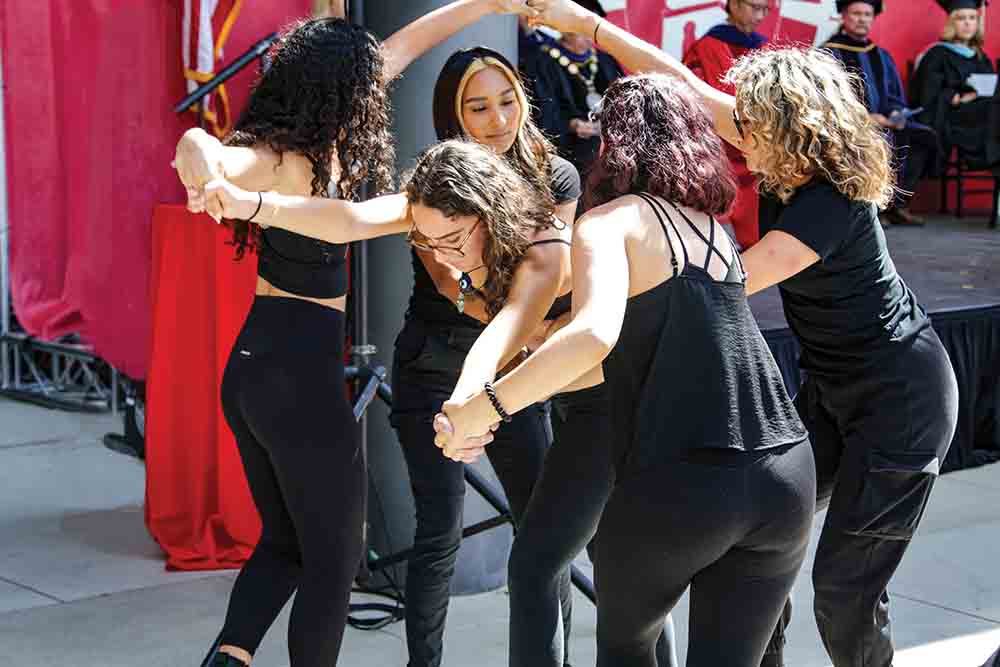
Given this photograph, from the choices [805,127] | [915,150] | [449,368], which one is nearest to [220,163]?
[449,368]

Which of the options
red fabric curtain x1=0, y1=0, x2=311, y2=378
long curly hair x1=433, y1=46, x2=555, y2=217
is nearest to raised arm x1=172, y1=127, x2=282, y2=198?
long curly hair x1=433, y1=46, x2=555, y2=217

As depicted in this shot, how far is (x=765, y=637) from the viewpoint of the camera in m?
2.68

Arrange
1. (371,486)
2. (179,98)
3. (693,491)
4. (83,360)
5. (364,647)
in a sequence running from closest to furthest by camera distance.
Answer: (693,491) → (364,647) → (371,486) → (179,98) → (83,360)

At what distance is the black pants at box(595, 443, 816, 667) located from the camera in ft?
8.48

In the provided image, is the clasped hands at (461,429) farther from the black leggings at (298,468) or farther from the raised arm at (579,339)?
the black leggings at (298,468)

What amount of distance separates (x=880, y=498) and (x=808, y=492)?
0.78m

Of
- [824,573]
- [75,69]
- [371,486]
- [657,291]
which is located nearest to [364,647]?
[371,486]

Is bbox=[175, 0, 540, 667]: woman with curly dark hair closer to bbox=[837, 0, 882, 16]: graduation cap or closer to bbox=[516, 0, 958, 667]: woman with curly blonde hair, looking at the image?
bbox=[516, 0, 958, 667]: woman with curly blonde hair

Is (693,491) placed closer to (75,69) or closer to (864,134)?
(864,134)

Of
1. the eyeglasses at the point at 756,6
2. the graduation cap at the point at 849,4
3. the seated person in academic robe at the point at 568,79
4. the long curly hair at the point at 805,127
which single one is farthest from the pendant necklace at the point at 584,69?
the long curly hair at the point at 805,127

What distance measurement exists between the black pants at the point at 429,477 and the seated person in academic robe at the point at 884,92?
25.9 ft

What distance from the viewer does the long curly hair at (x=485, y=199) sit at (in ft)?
10.0

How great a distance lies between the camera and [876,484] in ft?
11.3

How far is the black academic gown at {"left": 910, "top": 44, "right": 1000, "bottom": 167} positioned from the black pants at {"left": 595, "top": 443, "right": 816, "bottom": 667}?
1050 centimetres
